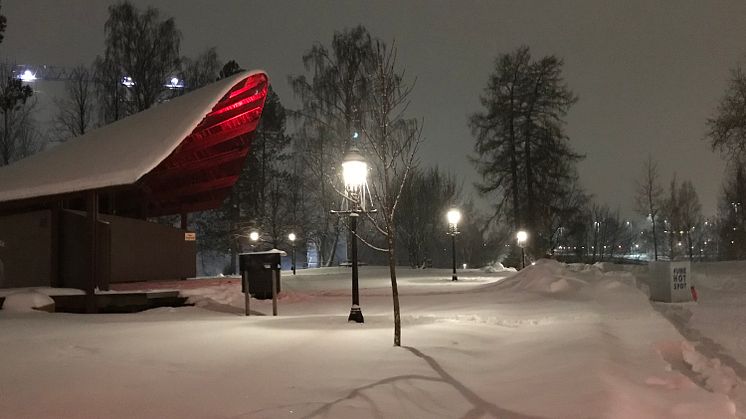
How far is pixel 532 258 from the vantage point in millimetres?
40750

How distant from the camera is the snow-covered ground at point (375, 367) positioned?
5824 mm

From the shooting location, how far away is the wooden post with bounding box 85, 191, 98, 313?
14.9 m

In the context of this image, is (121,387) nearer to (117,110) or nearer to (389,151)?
(389,151)

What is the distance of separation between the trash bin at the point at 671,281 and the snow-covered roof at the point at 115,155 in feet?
45.7

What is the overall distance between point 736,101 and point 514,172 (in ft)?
51.1

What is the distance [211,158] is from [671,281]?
53.9ft

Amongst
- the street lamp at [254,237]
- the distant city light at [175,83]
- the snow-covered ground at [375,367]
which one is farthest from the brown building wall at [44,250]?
the street lamp at [254,237]

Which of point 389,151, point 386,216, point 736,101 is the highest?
point 736,101

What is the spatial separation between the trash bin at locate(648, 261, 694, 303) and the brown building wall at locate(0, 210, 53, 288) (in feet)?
57.9

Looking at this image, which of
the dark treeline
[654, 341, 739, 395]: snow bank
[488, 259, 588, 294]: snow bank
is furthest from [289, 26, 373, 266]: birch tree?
[654, 341, 739, 395]: snow bank

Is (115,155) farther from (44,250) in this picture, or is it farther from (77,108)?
(77,108)

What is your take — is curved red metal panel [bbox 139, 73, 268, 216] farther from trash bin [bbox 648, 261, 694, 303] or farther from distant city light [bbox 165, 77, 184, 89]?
trash bin [bbox 648, 261, 694, 303]

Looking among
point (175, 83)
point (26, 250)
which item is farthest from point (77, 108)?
point (26, 250)

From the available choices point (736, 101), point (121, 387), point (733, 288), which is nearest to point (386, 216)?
point (121, 387)
